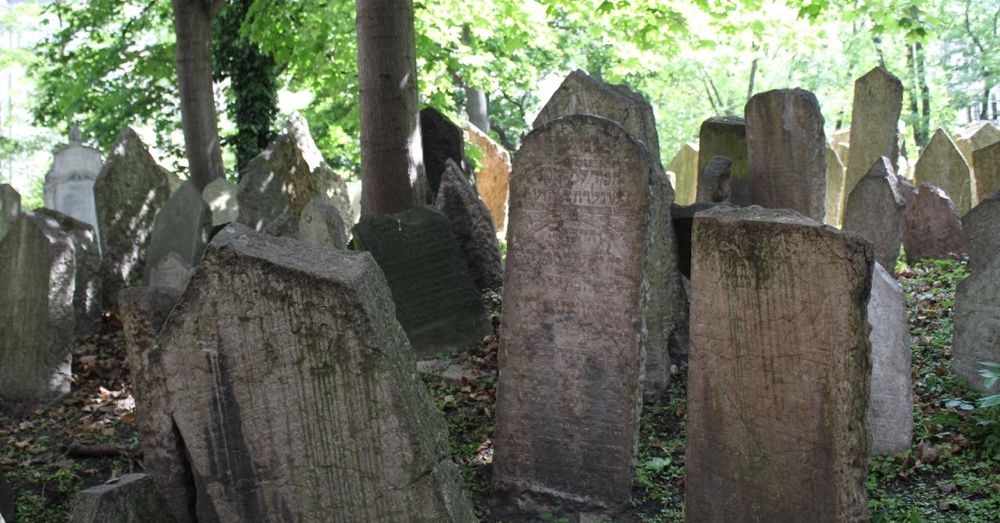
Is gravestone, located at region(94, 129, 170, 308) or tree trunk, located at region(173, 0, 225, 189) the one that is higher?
tree trunk, located at region(173, 0, 225, 189)

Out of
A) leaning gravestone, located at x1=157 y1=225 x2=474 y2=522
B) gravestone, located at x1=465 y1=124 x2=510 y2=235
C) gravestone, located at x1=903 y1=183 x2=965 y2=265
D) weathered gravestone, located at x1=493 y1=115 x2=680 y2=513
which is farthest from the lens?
Answer: gravestone, located at x1=465 y1=124 x2=510 y2=235

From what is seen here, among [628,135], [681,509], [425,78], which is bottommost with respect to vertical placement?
[681,509]

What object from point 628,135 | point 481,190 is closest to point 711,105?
point 481,190

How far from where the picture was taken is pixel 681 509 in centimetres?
500

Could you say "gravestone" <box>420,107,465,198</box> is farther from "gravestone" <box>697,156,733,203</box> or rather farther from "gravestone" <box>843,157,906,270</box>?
"gravestone" <box>843,157,906,270</box>

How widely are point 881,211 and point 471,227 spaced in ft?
12.9

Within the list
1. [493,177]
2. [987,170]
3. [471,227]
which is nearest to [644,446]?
[471,227]

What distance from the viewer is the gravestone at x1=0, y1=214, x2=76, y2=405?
23.2 ft

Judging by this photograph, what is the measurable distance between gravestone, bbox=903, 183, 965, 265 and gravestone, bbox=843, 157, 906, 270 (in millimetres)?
1886

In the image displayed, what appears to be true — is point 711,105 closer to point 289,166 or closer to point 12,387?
point 289,166

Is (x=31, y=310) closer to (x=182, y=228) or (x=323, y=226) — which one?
(x=323, y=226)

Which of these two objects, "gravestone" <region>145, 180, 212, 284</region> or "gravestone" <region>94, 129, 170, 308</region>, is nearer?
"gravestone" <region>145, 180, 212, 284</region>

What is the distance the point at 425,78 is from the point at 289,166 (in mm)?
2486

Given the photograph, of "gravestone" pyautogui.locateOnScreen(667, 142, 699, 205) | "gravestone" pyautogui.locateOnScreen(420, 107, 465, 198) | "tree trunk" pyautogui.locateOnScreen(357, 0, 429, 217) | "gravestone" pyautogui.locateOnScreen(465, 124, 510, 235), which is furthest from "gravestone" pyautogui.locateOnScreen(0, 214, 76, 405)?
"gravestone" pyautogui.locateOnScreen(667, 142, 699, 205)
